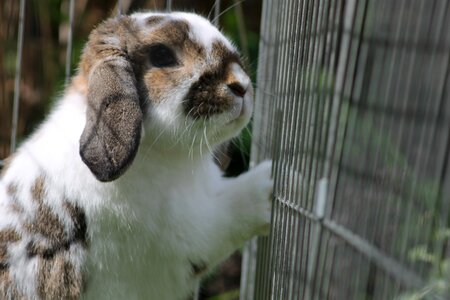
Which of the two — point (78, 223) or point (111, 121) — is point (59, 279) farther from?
point (111, 121)

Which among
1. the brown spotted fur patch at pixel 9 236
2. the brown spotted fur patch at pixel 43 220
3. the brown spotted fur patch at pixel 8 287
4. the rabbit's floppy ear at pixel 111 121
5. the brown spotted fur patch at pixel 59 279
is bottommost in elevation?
the brown spotted fur patch at pixel 8 287

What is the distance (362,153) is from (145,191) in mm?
986

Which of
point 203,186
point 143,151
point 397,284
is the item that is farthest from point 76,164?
point 397,284

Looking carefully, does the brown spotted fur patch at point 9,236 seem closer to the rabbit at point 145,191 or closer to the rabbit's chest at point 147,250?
the rabbit at point 145,191

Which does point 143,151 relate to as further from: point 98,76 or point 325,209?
point 325,209

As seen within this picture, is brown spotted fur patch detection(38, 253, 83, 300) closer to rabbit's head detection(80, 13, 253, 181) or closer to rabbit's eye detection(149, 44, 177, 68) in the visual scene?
rabbit's head detection(80, 13, 253, 181)

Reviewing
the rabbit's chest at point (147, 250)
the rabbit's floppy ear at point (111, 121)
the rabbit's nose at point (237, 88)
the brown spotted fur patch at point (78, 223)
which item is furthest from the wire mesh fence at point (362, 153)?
the brown spotted fur patch at point (78, 223)

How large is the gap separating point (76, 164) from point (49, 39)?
2052 millimetres

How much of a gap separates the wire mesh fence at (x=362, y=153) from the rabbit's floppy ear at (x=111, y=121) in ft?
1.32

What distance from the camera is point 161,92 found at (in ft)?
6.63

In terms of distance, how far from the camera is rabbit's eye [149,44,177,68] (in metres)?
2.07

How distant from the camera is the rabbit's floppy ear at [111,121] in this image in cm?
188

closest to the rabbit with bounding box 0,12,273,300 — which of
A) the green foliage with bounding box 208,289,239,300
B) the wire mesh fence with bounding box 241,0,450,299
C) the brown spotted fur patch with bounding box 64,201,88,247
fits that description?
the brown spotted fur patch with bounding box 64,201,88,247

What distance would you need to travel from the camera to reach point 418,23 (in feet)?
3.16
